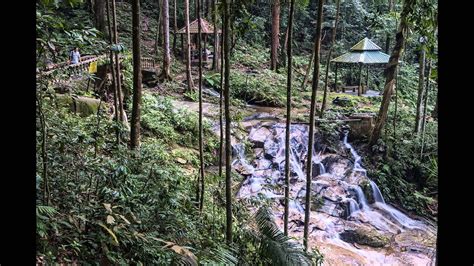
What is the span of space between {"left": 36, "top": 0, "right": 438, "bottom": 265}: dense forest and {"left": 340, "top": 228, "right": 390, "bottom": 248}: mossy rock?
0.05 metres

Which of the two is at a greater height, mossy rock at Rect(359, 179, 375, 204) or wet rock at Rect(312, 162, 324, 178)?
wet rock at Rect(312, 162, 324, 178)

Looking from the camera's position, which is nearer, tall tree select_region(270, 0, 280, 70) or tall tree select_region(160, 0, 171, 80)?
tall tree select_region(160, 0, 171, 80)

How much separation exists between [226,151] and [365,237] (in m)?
6.27

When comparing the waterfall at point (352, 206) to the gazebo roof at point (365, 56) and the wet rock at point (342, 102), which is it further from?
the gazebo roof at point (365, 56)

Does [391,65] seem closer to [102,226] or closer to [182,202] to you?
[182,202]

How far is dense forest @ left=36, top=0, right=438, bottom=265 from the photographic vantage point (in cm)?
431

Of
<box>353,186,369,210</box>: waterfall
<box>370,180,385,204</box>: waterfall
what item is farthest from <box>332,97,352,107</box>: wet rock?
<box>353,186,369,210</box>: waterfall

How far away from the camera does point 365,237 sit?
10.2 metres

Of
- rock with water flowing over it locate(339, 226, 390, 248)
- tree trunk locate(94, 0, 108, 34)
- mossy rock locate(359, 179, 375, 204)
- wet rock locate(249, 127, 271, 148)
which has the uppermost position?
tree trunk locate(94, 0, 108, 34)

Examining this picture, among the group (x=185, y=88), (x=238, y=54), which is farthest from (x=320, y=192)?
(x=238, y=54)

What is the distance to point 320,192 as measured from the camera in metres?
12.2

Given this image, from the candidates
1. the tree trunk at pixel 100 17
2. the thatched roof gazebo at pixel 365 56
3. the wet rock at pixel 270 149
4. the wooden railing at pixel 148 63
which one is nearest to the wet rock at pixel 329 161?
the wet rock at pixel 270 149

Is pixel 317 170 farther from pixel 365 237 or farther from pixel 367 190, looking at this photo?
pixel 365 237

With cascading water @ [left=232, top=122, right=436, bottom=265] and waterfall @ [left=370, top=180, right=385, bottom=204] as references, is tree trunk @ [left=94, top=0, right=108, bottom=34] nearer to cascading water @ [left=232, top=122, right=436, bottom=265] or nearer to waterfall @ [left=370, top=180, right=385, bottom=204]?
cascading water @ [left=232, top=122, right=436, bottom=265]
